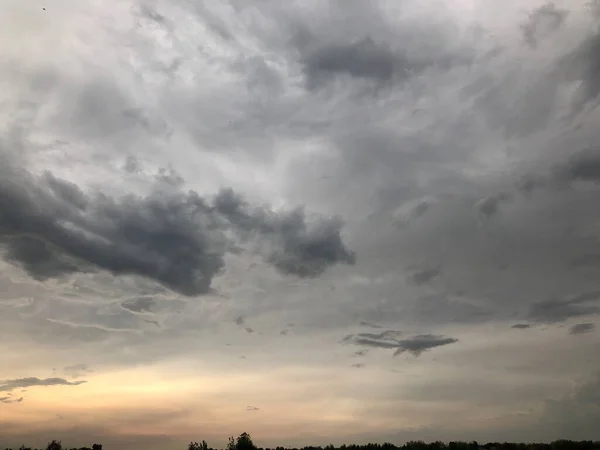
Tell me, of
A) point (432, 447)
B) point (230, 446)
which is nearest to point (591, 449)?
point (432, 447)

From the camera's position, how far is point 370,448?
455ft

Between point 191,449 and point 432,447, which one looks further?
point 191,449

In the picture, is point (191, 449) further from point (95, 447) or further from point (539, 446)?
point (539, 446)

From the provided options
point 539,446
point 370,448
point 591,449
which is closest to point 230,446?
point 370,448

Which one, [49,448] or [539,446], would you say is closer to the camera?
[539,446]

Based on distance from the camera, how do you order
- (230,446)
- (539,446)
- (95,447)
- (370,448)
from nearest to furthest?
(539,446), (230,446), (370,448), (95,447)

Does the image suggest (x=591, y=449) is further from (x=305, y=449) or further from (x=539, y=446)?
(x=305, y=449)

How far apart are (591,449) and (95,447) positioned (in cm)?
12753

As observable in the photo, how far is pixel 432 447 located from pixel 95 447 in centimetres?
9893

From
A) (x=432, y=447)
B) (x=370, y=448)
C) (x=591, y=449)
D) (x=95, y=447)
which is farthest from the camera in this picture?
(x=95, y=447)

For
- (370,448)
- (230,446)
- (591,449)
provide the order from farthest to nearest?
1. (370,448)
2. (230,446)
3. (591,449)

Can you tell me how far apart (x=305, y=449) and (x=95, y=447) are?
60.8m

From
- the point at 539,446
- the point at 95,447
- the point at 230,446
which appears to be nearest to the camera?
the point at 539,446

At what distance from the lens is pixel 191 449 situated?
4798 inches
